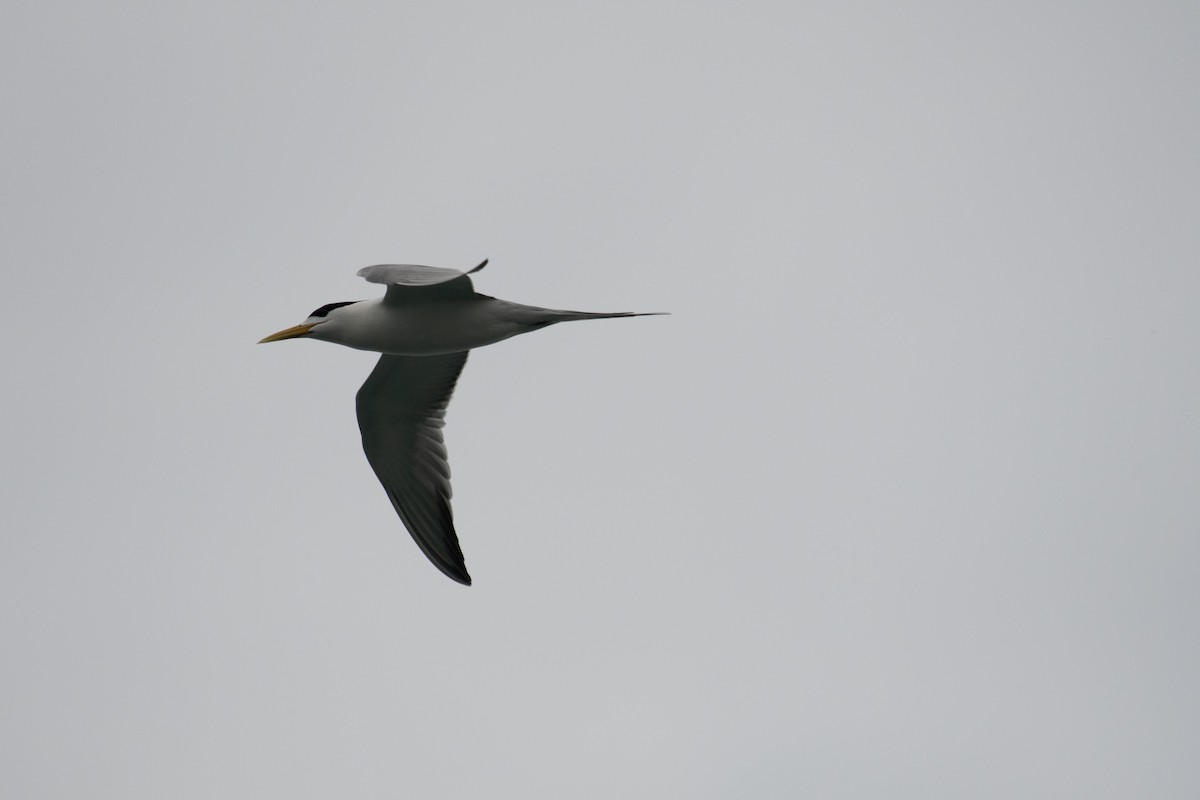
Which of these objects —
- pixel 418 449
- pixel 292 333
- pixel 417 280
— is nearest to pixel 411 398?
pixel 418 449

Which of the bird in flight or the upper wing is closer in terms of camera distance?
the upper wing

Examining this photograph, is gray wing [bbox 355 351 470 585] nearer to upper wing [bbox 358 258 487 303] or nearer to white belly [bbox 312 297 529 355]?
white belly [bbox 312 297 529 355]

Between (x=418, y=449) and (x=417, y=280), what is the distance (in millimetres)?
4219

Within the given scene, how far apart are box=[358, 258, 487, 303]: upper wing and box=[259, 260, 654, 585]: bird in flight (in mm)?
190

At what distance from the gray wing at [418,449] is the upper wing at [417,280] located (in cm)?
215

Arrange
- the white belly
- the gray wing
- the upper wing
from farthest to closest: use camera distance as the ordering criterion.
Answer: the gray wing
the white belly
the upper wing

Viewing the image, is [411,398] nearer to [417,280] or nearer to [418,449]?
[418,449]

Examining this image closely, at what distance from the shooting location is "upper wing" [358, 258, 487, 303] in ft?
33.2

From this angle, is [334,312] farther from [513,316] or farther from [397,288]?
[513,316]

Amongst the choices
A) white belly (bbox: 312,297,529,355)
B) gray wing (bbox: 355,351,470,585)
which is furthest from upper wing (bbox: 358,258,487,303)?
gray wing (bbox: 355,351,470,585)

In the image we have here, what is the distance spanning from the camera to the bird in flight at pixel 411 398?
1200 cm

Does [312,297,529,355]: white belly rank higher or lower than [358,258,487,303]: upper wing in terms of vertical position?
lower

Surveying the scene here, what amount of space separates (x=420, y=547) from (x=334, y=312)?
289 cm

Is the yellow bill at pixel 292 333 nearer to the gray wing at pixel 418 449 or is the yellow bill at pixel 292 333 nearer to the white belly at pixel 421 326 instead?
the white belly at pixel 421 326
